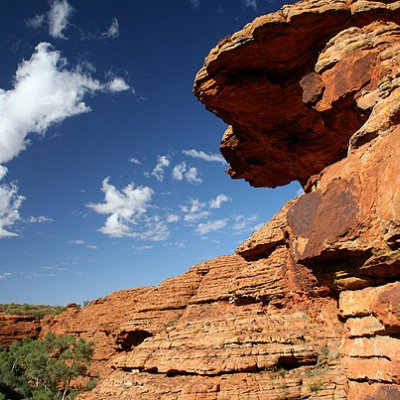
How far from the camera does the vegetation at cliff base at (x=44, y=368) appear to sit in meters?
50.9

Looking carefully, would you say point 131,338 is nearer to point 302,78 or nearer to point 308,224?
point 302,78

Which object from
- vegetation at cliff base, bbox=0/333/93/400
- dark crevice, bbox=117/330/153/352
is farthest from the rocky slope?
vegetation at cliff base, bbox=0/333/93/400

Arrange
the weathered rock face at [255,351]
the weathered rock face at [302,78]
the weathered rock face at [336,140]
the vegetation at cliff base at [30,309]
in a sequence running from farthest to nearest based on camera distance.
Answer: the vegetation at cliff base at [30,309] < the weathered rock face at [255,351] < the weathered rock face at [302,78] < the weathered rock face at [336,140]

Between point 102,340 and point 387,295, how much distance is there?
61.0 metres

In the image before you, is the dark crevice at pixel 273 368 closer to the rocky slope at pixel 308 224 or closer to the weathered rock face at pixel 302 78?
the rocky slope at pixel 308 224

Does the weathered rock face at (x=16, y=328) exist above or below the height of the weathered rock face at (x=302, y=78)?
below

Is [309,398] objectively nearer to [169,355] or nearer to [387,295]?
[169,355]

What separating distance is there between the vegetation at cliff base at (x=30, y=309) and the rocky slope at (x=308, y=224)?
75.4 m

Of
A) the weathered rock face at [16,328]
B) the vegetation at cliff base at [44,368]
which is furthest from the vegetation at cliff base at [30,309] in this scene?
the vegetation at cliff base at [44,368]

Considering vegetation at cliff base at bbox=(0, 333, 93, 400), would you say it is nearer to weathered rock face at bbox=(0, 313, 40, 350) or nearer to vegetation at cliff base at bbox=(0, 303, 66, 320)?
weathered rock face at bbox=(0, 313, 40, 350)

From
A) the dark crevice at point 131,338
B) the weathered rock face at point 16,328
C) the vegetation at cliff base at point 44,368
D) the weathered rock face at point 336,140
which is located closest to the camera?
the weathered rock face at point 336,140

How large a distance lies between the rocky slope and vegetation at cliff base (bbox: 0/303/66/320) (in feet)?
247

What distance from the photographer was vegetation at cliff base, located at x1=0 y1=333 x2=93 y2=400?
5091cm

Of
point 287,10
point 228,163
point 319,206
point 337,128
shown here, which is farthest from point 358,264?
point 228,163
